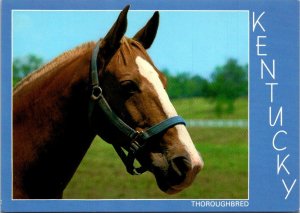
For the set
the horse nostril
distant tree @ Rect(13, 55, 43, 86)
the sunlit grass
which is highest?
distant tree @ Rect(13, 55, 43, 86)

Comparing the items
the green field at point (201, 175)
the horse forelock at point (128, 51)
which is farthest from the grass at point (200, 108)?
the horse forelock at point (128, 51)

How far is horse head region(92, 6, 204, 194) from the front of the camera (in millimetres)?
2451

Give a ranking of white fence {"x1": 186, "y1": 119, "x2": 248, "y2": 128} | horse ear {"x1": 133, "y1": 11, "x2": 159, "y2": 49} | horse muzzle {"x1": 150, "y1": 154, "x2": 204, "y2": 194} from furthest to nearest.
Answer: white fence {"x1": 186, "y1": 119, "x2": 248, "y2": 128} < horse ear {"x1": 133, "y1": 11, "x2": 159, "y2": 49} < horse muzzle {"x1": 150, "y1": 154, "x2": 204, "y2": 194}

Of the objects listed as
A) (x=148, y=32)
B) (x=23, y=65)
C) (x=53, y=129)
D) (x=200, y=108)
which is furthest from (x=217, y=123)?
(x=53, y=129)

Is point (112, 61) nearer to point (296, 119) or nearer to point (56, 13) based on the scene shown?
point (56, 13)

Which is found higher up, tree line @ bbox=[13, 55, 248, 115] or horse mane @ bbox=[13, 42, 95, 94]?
horse mane @ bbox=[13, 42, 95, 94]

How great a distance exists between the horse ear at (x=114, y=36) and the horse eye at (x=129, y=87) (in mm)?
231

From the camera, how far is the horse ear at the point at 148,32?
111 inches

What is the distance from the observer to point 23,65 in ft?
14.9

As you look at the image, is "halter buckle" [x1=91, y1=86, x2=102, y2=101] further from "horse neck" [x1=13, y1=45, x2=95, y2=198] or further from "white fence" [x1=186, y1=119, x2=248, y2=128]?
"white fence" [x1=186, y1=119, x2=248, y2=128]

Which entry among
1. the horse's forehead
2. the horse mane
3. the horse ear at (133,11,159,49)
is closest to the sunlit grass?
the horse mane

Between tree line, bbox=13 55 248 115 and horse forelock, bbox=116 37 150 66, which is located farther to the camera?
tree line, bbox=13 55 248 115

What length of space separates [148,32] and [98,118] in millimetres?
696

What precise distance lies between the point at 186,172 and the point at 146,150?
0.98 feet
